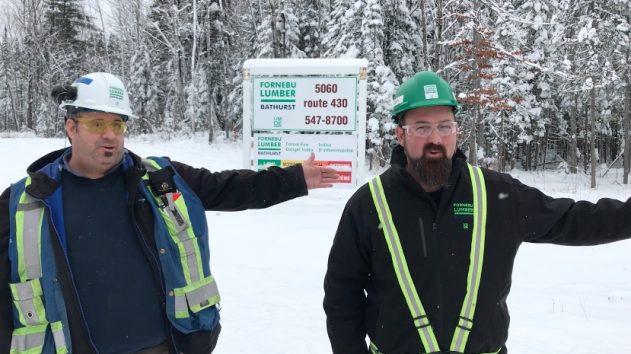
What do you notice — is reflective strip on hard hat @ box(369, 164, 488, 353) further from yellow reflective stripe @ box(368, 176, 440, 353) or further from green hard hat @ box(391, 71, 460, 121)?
green hard hat @ box(391, 71, 460, 121)

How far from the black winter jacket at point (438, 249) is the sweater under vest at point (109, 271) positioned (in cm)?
93

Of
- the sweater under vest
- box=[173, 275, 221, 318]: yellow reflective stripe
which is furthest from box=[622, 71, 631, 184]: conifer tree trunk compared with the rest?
the sweater under vest

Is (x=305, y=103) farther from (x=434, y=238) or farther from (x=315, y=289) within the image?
(x=434, y=238)

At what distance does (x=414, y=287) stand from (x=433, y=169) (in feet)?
1.82

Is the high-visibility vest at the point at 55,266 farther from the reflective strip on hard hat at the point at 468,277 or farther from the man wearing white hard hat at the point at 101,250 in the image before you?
the reflective strip on hard hat at the point at 468,277

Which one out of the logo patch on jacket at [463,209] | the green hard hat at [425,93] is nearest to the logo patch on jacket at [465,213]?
the logo patch on jacket at [463,209]

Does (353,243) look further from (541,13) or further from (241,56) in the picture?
(241,56)

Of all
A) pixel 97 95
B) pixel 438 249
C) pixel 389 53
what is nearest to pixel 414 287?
pixel 438 249

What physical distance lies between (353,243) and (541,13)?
31.9 meters

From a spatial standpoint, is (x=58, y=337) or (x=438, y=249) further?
(x=58, y=337)

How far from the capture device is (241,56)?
3619 cm

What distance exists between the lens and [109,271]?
255 centimetres

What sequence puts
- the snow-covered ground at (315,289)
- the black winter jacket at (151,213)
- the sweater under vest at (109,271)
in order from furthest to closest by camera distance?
1. the snow-covered ground at (315,289)
2. the sweater under vest at (109,271)
3. the black winter jacket at (151,213)

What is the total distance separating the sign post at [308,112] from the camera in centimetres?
1009
